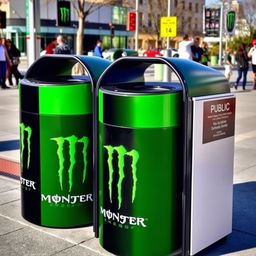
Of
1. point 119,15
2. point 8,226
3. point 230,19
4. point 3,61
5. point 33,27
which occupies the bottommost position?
point 8,226

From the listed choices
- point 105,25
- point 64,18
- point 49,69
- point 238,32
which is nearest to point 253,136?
point 49,69

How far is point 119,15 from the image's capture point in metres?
67.7

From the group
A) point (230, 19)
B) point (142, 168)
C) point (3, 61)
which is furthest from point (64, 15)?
point (230, 19)

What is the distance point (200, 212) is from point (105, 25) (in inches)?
2440

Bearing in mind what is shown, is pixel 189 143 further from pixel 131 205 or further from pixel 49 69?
pixel 49 69

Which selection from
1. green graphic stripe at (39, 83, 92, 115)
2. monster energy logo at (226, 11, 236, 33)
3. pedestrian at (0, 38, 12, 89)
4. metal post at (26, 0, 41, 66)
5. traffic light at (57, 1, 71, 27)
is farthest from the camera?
monster energy logo at (226, 11, 236, 33)

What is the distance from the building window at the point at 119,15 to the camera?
66438 millimetres

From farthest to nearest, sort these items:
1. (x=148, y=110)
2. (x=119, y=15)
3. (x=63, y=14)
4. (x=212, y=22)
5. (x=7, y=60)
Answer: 1. (x=119, y=15)
2. (x=212, y=22)
3. (x=7, y=60)
4. (x=63, y=14)
5. (x=148, y=110)

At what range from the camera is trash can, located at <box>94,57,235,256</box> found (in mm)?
3623

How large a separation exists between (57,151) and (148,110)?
3.62 feet

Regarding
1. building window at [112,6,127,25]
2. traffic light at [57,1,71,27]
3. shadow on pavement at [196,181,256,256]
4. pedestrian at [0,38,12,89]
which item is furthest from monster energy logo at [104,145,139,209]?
building window at [112,6,127,25]

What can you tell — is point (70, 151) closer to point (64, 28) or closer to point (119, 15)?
point (64, 28)

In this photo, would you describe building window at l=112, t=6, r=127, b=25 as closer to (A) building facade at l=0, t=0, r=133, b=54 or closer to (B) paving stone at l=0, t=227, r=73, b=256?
(A) building facade at l=0, t=0, r=133, b=54

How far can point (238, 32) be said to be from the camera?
2126 inches
